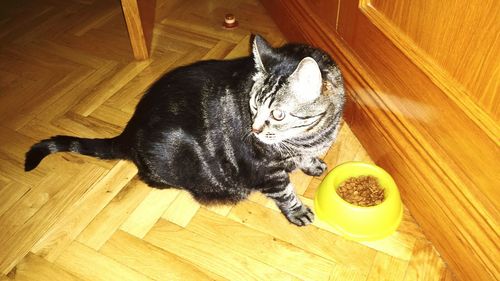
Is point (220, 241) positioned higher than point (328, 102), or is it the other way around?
point (328, 102)

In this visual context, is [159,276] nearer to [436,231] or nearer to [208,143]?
[208,143]

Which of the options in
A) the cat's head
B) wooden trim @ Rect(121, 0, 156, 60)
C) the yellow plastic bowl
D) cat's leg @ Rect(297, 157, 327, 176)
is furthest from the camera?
wooden trim @ Rect(121, 0, 156, 60)

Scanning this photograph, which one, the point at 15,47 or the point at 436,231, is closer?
the point at 436,231

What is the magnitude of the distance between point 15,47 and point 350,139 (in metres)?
2.02

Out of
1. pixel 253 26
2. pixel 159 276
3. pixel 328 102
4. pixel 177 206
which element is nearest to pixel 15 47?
pixel 253 26

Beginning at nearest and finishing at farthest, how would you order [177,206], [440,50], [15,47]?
[440,50], [177,206], [15,47]

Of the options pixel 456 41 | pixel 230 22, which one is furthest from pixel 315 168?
pixel 230 22

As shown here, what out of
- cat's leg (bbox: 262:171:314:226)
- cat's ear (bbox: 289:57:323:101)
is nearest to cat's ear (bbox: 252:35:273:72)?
cat's ear (bbox: 289:57:323:101)

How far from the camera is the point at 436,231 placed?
117cm

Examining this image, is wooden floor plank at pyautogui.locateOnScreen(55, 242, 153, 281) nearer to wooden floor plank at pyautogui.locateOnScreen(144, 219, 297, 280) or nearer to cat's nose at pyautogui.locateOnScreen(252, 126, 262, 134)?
wooden floor plank at pyautogui.locateOnScreen(144, 219, 297, 280)

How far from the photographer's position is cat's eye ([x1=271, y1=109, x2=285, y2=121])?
41.7 inches

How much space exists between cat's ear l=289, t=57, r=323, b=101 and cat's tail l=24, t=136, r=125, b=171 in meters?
0.73

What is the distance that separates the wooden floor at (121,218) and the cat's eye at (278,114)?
17.3 inches

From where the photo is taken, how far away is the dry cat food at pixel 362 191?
1.21m
